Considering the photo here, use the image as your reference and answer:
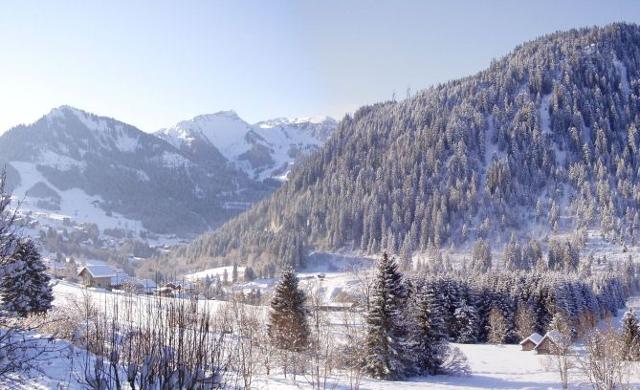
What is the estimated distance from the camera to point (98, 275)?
10019cm

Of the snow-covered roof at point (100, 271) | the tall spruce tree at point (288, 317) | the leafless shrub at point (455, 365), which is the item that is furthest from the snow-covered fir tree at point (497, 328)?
the snow-covered roof at point (100, 271)

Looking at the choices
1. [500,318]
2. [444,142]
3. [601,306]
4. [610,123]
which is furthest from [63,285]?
[610,123]

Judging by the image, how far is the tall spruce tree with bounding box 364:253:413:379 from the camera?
38062 mm

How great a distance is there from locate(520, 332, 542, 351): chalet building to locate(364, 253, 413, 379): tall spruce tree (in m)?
30.7

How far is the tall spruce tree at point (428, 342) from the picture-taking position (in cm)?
4225

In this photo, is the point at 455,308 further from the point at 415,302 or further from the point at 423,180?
the point at 423,180

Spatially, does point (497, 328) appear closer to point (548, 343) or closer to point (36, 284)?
point (548, 343)

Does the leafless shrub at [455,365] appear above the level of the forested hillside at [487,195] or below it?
below

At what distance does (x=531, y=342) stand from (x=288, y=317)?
37.5 meters

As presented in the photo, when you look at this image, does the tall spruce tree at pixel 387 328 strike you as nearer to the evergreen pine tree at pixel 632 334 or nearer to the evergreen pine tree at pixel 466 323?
the evergreen pine tree at pixel 632 334

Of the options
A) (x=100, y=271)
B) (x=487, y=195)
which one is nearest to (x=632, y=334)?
(x=100, y=271)

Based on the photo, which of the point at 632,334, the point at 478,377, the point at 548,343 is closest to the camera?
the point at 478,377

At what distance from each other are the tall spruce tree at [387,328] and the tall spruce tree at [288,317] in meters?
5.93

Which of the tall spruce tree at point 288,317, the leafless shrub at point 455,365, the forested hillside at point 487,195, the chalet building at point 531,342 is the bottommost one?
the chalet building at point 531,342
